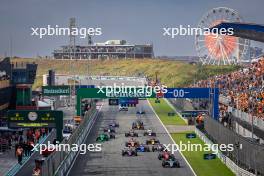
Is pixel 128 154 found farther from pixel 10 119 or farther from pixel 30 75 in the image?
pixel 30 75

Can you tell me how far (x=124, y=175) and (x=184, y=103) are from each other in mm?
51766

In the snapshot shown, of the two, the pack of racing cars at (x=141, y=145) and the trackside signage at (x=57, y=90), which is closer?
the pack of racing cars at (x=141, y=145)

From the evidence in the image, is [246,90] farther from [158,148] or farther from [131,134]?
[158,148]

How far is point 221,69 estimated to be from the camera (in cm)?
15162


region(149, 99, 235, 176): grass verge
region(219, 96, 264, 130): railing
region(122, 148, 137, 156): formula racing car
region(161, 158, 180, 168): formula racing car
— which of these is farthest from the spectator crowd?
region(161, 158, 180, 168): formula racing car

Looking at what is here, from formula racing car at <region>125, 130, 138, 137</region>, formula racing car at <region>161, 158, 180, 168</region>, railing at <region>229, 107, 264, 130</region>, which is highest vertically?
railing at <region>229, 107, 264, 130</region>

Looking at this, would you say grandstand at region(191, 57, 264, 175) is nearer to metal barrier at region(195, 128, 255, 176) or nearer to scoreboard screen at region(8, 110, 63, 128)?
metal barrier at region(195, 128, 255, 176)

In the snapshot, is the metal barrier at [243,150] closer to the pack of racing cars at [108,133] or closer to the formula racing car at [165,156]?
the formula racing car at [165,156]

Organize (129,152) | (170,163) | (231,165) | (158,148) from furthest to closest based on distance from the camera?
(158,148) < (129,152) < (170,163) < (231,165)

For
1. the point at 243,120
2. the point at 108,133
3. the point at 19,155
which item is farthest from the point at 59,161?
the point at 108,133

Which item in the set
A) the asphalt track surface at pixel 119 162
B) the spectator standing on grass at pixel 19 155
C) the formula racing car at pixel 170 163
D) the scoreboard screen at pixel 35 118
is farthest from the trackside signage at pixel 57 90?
the formula racing car at pixel 170 163

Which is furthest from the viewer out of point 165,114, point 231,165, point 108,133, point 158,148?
point 165,114

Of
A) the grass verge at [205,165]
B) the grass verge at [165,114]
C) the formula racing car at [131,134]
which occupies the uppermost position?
the grass verge at [165,114]

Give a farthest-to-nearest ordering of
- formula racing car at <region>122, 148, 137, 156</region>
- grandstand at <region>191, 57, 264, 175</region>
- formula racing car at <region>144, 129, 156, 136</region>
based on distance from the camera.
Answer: formula racing car at <region>144, 129, 156, 136</region> → formula racing car at <region>122, 148, 137, 156</region> → grandstand at <region>191, 57, 264, 175</region>
